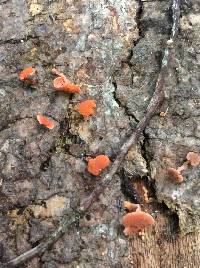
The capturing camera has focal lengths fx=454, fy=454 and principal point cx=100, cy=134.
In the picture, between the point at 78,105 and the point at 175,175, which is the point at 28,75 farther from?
the point at 175,175

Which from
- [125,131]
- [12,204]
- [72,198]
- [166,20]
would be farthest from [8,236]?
[166,20]

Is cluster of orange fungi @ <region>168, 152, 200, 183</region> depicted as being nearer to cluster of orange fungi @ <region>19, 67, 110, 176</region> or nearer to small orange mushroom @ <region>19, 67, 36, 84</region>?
cluster of orange fungi @ <region>19, 67, 110, 176</region>

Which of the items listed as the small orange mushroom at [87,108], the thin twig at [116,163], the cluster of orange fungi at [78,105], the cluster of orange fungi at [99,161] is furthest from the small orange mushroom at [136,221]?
the small orange mushroom at [87,108]

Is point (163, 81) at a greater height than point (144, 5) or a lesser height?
lesser

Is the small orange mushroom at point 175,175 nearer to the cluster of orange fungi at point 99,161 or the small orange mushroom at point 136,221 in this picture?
the cluster of orange fungi at point 99,161

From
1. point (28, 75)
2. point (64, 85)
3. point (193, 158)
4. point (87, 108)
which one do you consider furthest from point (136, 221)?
point (28, 75)

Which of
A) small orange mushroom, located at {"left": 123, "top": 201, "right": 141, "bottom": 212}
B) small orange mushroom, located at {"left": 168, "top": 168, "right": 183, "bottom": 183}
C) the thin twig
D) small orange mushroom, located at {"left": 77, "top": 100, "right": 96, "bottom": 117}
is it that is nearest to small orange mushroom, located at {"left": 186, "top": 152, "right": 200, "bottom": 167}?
small orange mushroom, located at {"left": 168, "top": 168, "right": 183, "bottom": 183}

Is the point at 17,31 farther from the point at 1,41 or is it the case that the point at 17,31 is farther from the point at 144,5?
the point at 144,5
